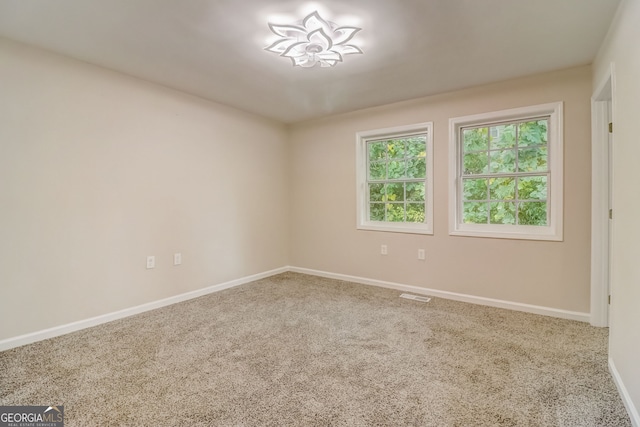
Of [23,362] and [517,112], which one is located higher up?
[517,112]

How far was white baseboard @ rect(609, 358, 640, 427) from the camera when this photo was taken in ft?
4.86

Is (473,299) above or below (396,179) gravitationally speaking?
below

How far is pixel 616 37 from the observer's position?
1995 mm

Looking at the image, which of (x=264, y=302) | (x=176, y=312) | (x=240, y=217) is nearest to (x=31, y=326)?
(x=176, y=312)

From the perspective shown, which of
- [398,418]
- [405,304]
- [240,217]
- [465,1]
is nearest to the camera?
[398,418]

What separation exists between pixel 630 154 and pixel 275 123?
401cm

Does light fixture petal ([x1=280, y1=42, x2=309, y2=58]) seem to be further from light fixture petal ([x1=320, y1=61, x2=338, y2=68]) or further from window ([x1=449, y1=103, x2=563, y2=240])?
window ([x1=449, y1=103, x2=563, y2=240])

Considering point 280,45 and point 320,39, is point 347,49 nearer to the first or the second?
point 320,39

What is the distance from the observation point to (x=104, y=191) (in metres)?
2.84

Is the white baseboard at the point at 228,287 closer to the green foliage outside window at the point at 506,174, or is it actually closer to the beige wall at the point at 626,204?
the green foliage outside window at the point at 506,174

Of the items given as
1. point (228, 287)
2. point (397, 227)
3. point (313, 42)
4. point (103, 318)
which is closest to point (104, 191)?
point (103, 318)

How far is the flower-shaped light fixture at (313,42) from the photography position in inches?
83.1

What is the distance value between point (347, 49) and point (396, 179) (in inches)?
79.8

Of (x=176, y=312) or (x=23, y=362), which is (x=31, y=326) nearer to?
(x=23, y=362)
